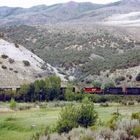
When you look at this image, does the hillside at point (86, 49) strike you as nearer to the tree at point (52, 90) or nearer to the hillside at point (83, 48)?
the hillside at point (83, 48)

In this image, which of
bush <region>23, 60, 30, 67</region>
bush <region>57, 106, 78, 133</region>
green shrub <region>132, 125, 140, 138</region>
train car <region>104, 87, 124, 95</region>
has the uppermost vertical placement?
bush <region>23, 60, 30, 67</region>

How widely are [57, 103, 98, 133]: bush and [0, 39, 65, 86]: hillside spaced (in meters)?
51.7

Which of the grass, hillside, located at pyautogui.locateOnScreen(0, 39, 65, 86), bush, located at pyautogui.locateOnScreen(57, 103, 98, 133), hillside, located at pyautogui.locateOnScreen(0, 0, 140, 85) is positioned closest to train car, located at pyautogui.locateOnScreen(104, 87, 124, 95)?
hillside, located at pyautogui.locateOnScreen(0, 0, 140, 85)

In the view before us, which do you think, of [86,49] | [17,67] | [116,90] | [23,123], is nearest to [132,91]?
[116,90]

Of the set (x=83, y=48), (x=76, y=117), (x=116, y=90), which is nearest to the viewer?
(x=76, y=117)

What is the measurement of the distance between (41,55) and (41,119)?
90.9m

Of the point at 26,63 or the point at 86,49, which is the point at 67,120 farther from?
the point at 86,49

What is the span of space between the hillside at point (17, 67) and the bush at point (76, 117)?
A: 51.7 m

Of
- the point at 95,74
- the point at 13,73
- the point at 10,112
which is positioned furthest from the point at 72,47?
the point at 10,112

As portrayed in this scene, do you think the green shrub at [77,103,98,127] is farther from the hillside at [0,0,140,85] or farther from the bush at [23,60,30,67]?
the bush at [23,60,30,67]

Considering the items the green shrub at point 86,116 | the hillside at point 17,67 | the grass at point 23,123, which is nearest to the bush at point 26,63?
the hillside at point 17,67

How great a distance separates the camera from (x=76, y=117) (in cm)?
3891

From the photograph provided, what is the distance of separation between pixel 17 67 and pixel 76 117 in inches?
2427

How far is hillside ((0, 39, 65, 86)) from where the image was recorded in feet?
307
